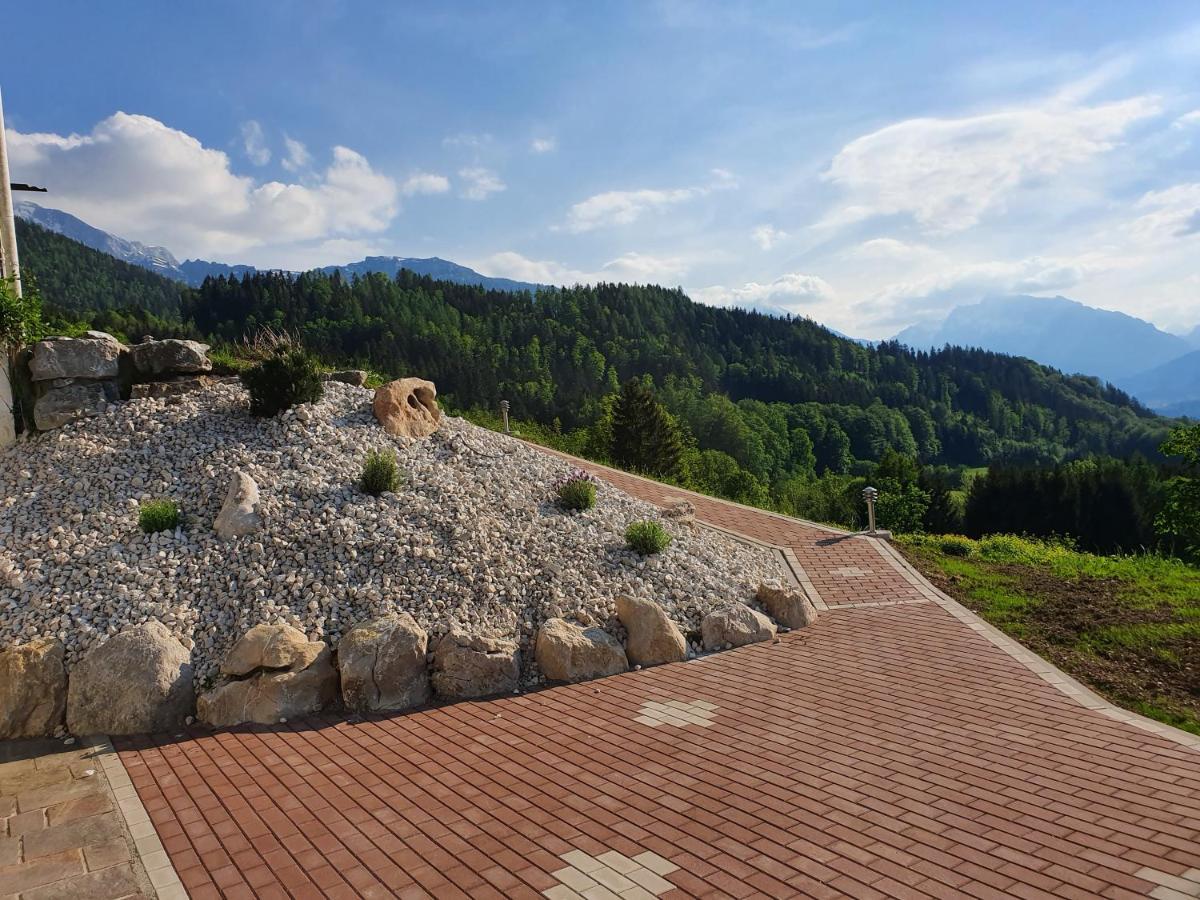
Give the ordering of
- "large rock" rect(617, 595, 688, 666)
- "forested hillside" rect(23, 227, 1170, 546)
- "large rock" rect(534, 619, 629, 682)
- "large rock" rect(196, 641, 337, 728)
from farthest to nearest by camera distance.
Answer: "forested hillside" rect(23, 227, 1170, 546) → "large rock" rect(617, 595, 688, 666) → "large rock" rect(534, 619, 629, 682) → "large rock" rect(196, 641, 337, 728)

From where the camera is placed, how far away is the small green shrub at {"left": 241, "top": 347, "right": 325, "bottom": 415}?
10734 mm

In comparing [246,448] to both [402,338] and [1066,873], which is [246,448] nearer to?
[1066,873]

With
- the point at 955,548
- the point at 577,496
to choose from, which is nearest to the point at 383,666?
the point at 577,496

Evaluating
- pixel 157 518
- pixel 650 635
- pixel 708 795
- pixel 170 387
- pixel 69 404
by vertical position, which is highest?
pixel 170 387

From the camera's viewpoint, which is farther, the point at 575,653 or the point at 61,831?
the point at 575,653

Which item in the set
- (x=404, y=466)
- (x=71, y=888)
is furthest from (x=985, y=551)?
(x=71, y=888)

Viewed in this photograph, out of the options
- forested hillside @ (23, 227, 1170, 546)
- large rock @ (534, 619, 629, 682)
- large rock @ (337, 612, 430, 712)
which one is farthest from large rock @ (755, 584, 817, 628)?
forested hillside @ (23, 227, 1170, 546)

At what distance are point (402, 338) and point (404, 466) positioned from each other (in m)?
71.2

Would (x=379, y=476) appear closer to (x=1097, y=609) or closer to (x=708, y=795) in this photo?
(x=708, y=795)

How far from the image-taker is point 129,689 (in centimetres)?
666

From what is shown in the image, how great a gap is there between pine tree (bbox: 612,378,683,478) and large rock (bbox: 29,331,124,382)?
35581 mm

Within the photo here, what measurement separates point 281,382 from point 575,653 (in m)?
6.02

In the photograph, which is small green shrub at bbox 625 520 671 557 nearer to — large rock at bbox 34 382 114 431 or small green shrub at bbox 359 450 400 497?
small green shrub at bbox 359 450 400 497

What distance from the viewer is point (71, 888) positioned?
431cm
